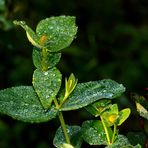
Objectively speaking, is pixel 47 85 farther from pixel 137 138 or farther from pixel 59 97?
pixel 137 138

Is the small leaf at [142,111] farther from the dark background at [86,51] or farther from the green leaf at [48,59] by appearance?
the dark background at [86,51]

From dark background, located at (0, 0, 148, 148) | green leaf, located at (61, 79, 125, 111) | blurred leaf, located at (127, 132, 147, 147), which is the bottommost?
dark background, located at (0, 0, 148, 148)

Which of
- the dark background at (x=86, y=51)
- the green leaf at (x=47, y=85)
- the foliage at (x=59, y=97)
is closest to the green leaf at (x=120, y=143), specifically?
the foliage at (x=59, y=97)

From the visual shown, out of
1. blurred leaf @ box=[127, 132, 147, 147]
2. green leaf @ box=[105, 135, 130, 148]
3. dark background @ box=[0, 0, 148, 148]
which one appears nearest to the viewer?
green leaf @ box=[105, 135, 130, 148]

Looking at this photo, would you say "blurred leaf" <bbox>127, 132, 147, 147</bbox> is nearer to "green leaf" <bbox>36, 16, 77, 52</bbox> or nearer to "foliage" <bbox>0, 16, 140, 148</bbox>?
"foliage" <bbox>0, 16, 140, 148</bbox>

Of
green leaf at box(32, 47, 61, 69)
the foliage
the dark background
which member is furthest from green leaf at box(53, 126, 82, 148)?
the dark background

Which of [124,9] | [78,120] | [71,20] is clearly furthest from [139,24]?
[71,20]

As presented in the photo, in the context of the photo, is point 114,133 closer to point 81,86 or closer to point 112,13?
point 81,86
